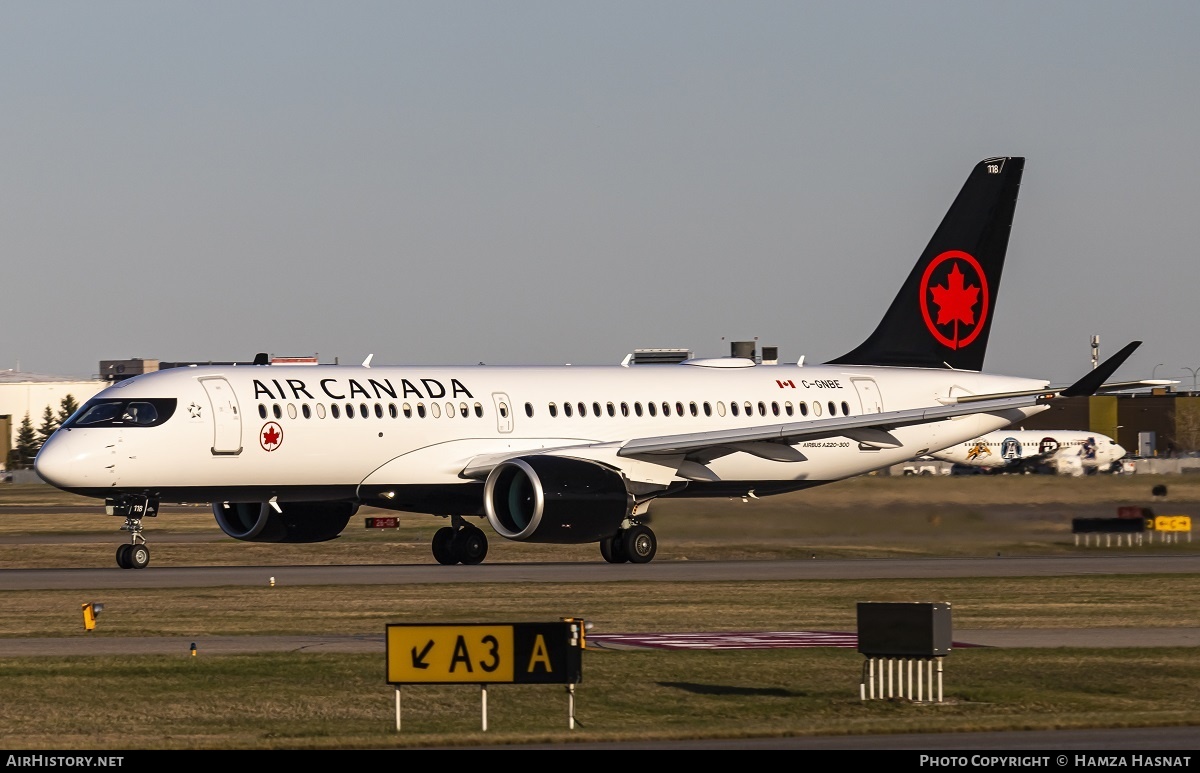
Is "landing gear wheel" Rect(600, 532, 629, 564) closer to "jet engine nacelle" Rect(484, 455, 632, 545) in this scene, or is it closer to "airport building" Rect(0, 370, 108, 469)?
"jet engine nacelle" Rect(484, 455, 632, 545)

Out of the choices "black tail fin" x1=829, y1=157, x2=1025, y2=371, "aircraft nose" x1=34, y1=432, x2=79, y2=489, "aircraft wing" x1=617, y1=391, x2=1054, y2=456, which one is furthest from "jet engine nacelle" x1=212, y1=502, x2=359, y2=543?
"black tail fin" x1=829, y1=157, x2=1025, y2=371

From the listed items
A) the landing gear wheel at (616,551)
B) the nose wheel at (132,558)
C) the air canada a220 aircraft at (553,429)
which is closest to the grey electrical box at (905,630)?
the air canada a220 aircraft at (553,429)

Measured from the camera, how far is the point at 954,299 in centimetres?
4997

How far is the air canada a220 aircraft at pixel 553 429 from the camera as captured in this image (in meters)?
39.6

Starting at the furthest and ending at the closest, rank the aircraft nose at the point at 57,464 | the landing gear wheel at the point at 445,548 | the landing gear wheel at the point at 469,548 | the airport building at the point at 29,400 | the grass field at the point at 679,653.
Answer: the airport building at the point at 29,400 < the landing gear wheel at the point at 445,548 < the landing gear wheel at the point at 469,548 < the aircraft nose at the point at 57,464 < the grass field at the point at 679,653

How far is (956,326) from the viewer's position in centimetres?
5016

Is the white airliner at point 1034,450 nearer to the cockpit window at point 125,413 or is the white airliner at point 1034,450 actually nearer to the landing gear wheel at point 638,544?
the landing gear wheel at point 638,544

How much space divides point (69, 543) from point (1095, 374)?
2995 cm

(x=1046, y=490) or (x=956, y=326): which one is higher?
(x=956, y=326)

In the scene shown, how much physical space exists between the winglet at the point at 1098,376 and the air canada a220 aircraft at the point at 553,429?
0.06 metres

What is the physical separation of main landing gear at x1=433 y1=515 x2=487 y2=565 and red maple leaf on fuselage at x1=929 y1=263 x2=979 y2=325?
49.5 ft

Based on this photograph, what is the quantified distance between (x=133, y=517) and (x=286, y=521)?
4435mm
